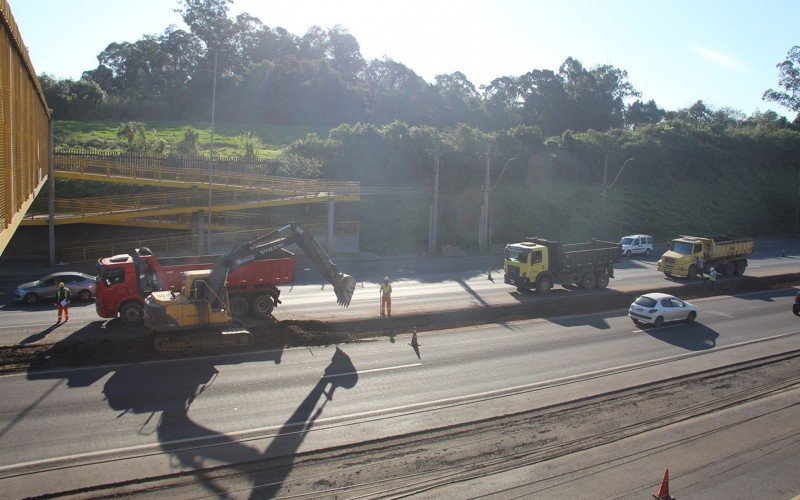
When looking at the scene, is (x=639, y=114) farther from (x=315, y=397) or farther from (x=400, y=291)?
(x=315, y=397)

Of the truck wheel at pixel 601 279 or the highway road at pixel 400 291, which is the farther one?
the truck wheel at pixel 601 279

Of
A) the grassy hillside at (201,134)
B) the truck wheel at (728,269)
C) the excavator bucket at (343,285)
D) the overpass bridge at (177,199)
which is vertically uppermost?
the grassy hillside at (201,134)

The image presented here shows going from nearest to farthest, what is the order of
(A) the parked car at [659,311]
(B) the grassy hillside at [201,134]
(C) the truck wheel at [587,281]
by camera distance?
(A) the parked car at [659,311] < (C) the truck wheel at [587,281] < (B) the grassy hillside at [201,134]

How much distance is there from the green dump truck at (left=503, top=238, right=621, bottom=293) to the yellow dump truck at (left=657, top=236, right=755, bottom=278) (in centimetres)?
556

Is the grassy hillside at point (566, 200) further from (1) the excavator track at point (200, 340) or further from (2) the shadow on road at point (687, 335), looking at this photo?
(1) the excavator track at point (200, 340)

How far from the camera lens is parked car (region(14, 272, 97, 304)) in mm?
25828

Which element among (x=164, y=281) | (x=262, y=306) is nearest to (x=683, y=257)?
(x=262, y=306)

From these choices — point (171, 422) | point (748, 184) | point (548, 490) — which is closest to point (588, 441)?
point (548, 490)

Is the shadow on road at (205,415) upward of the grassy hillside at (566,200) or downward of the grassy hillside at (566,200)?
downward

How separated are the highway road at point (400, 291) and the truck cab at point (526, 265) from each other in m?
0.66

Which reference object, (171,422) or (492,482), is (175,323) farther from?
(492,482)

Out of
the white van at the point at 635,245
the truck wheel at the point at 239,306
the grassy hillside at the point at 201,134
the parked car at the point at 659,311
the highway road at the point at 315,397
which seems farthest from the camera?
→ the grassy hillside at the point at 201,134

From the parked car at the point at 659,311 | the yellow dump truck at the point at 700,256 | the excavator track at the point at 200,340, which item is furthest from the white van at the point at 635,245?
the excavator track at the point at 200,340

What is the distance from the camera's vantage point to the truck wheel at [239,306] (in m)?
23.7
